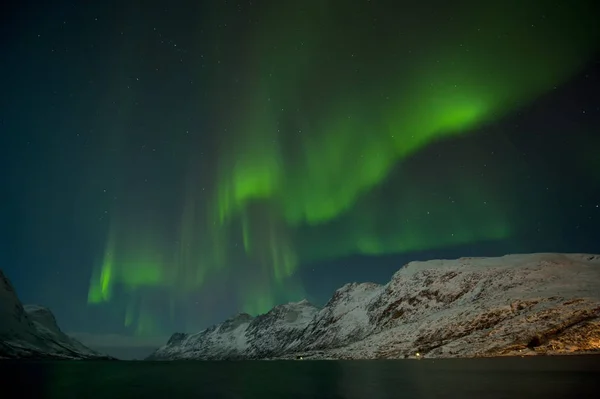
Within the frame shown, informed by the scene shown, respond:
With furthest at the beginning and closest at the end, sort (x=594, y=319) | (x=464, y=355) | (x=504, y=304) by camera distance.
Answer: (x=504, y=304)
(x=464, y=355)
(x=594, y=319)

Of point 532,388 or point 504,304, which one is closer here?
point 532,388

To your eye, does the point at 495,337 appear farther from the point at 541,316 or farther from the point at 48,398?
the point at 48,398

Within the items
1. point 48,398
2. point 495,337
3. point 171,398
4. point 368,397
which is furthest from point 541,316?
point 48,398

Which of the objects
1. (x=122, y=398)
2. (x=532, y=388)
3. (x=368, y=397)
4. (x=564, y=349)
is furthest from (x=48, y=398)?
(x=564, y=349)

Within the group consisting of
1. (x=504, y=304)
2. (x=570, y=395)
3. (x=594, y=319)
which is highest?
(x=504, y=304)

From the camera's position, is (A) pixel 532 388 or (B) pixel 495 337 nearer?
(A) pixel 532 388

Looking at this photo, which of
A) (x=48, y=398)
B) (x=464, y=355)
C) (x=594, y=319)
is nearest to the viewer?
(x=48, y=398)

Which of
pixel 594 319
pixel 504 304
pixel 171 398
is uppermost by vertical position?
Answer: pixel 504 304

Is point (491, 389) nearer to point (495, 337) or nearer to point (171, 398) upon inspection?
point (171, 398)

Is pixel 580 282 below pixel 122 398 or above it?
above
